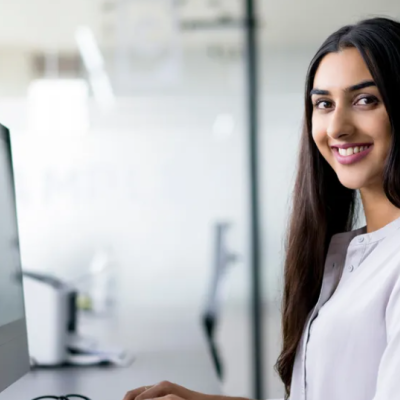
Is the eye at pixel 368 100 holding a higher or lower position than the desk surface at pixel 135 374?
higher

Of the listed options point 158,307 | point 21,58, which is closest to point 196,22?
point 21,58

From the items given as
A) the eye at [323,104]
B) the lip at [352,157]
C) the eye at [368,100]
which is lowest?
the lip at [352,157]

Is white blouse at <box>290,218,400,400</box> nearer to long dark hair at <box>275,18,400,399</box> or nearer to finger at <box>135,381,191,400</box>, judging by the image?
long dark hair at <box>275,18,400,399</box>

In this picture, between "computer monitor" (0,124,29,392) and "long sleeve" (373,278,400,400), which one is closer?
"long sleeve" (373,278,400,400)

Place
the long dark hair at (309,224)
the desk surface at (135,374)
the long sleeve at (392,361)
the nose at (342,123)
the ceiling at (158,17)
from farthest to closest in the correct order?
the ceiling at (158,17)
the desk surface at (135,374)
the long dark hair at (309,224)
the nose at (342,123)
the long sleeve at (392,361)

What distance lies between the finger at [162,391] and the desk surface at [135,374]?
13.4 inches

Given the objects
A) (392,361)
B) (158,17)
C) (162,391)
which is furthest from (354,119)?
(158,17)

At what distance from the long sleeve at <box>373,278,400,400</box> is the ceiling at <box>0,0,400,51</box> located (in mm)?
3488

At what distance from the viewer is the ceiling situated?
4047 mm

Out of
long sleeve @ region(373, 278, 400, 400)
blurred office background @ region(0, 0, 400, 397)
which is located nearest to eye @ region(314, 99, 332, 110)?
long sleeve @ region(373, 278, 400, 400)

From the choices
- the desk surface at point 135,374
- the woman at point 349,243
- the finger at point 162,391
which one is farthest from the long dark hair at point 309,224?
the desk surface at point 135,374

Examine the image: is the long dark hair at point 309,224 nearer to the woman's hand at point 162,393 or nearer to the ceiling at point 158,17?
the woman's hand at point 162,393

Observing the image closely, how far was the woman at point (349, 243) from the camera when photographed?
3.32 feet

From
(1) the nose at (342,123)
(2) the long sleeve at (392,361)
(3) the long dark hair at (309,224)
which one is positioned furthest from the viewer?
(3) the long dark hair at (309,224)
